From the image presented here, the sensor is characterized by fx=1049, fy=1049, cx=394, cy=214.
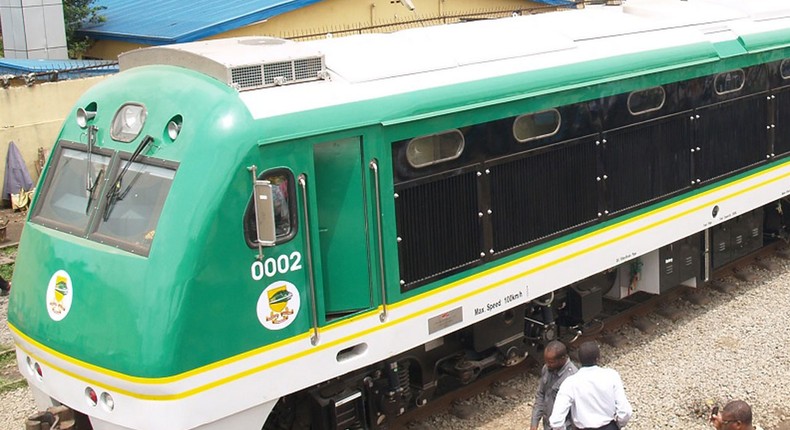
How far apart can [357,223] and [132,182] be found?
1509 millimetres

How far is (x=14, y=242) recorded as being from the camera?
15086 millimetres

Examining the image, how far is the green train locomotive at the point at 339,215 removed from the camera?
6.42 m

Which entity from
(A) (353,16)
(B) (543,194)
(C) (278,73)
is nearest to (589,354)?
(B) (543,194)

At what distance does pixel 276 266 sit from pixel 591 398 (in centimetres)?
215

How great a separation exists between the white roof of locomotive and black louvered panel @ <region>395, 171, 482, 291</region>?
758 mm

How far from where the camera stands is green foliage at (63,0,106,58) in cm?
2209

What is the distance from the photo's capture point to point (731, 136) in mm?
10867

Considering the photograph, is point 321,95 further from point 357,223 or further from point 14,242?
point 14,242

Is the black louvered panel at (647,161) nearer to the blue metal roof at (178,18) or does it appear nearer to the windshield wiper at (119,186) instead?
the windshield wiper at (119,186)

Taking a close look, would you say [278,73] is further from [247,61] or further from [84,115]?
[84,115]

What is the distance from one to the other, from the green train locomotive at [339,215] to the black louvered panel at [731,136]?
0.45 metres

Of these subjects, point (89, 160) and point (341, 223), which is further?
point (89, 160)

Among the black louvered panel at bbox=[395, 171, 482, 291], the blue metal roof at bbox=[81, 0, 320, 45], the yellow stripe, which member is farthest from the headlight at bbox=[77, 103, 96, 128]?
the blue metal roof at bbox=[81, 0, 320, 45]

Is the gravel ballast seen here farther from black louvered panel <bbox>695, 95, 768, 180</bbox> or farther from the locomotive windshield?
the locomotive windshield
